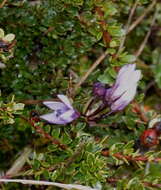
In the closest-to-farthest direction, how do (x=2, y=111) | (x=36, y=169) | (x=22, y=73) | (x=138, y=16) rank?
1. (x=2, y=111)
2. (x=36, y=169)
3. (x=22, y=73)
4. (x=138, y=16)

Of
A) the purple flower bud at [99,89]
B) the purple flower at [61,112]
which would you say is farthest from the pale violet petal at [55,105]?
the purple flower bud at [99,89]

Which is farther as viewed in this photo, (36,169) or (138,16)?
(138,16)

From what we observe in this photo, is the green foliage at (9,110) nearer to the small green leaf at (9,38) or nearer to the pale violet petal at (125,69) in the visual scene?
the small green leaf at (9,38)

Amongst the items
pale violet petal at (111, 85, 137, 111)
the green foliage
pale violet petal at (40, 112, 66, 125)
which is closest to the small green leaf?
the green foliage

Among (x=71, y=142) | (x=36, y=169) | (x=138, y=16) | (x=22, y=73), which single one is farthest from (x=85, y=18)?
(x=138, y=16)

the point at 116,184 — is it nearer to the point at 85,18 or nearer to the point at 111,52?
the point at 111,52

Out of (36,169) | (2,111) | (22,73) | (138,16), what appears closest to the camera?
(2,111)
